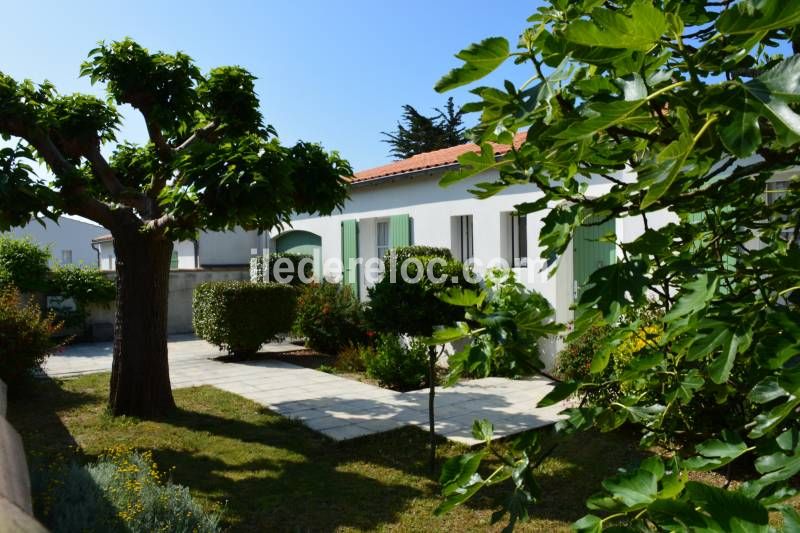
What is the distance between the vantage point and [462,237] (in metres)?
11.5

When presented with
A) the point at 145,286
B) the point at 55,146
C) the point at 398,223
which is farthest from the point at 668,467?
the point at 398,223

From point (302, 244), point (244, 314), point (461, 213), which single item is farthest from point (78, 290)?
point (461, 213)

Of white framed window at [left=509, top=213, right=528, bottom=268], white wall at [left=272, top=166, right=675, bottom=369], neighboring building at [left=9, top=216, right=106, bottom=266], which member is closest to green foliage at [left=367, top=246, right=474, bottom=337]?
white wall at [left=272, top=166, right=675, bottom=369]

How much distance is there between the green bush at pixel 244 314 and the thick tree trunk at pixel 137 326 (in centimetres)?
442

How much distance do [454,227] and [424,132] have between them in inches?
870

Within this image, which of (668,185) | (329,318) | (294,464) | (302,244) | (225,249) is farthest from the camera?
(225,249)

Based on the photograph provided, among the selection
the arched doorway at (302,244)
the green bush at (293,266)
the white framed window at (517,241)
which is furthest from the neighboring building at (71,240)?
the white framed window at (517,241)

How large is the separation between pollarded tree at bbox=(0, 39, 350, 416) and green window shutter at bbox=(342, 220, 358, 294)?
5.59 m

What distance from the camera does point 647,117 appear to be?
102 centimetres

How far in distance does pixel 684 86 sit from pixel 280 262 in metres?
15.3

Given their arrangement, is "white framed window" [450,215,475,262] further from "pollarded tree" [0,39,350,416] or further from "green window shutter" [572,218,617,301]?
"pollarded tree" [0,39,350,416]

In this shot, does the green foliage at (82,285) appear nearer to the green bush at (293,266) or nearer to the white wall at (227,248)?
the white wall at (227,248)

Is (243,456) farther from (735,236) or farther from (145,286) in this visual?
(735,236)

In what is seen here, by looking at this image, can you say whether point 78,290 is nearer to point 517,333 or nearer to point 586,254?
point 586,254
